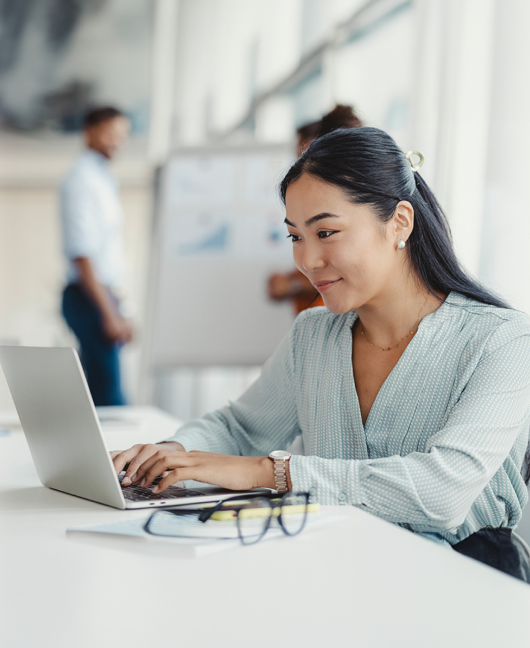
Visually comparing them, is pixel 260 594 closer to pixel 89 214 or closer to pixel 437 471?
pixel 437 471

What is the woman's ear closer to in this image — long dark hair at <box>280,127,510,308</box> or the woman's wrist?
long dark hair at <box>280,127,510,308</box>

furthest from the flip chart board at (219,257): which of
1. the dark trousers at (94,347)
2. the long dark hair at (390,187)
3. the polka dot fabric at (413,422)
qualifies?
the long dark hair at (390,187)

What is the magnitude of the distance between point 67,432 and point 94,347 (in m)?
2.88

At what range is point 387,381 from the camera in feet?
3.96

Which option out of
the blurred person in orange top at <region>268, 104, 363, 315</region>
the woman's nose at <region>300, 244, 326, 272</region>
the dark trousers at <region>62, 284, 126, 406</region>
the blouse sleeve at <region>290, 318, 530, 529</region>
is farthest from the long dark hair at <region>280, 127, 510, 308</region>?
the dark trousers at <region>62, 284, 126, 406</region>

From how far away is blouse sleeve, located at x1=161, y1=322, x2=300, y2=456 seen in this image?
1.43m

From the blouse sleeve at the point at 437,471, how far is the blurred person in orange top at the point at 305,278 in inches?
42.8

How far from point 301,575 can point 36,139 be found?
4.83 metres

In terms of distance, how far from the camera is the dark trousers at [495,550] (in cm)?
106

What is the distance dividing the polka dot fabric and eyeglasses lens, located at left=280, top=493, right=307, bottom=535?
0.13 feet

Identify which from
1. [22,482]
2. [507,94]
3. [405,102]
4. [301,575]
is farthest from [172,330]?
[301,575]

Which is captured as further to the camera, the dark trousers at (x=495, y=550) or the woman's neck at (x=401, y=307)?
the woman's neck at (x=401, y=307)

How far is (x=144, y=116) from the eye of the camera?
199 inches

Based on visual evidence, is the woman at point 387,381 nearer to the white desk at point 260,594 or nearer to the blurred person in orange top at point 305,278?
the white desk at point 260,594
